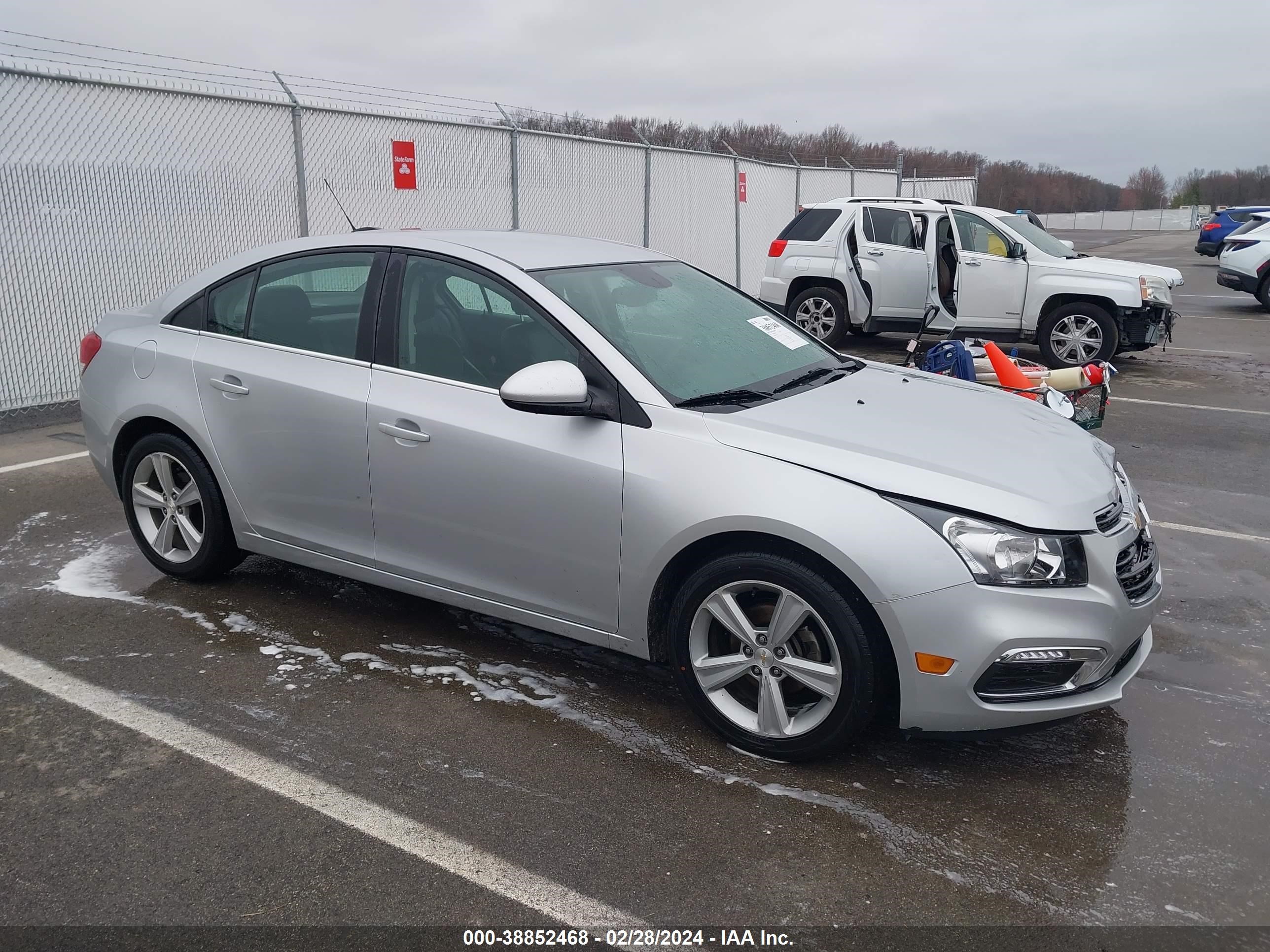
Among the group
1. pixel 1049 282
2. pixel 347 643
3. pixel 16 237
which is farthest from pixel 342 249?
pixel 1049 282

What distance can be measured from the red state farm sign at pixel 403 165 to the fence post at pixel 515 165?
1.35 meters

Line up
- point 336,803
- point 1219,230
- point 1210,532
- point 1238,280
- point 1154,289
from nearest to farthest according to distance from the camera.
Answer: point 336,803 < point 1210,532 < point 1154,289 < point 1238,280 < point 1219,230

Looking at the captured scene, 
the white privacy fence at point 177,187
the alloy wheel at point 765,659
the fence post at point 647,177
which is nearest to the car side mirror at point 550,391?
the alloy wheel at point 765,659

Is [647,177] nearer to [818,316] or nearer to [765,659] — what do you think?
[818,316]

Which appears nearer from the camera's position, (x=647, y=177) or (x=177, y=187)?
(x=177, y=187)

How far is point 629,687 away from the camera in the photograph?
3904 mm

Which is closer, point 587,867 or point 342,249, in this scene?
point 587,867

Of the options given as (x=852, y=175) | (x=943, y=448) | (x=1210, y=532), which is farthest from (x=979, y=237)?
(x=852, y=175)

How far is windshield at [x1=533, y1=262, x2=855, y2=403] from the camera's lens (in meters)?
3.74

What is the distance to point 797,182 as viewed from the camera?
72.6 feet

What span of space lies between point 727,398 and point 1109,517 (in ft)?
4.23

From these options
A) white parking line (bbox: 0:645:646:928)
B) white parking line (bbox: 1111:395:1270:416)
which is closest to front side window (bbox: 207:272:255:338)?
white parking line (bbox: 0:645:646:928)

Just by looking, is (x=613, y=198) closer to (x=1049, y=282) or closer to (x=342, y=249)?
(x=1049, y=282)

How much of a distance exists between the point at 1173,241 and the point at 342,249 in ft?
160
